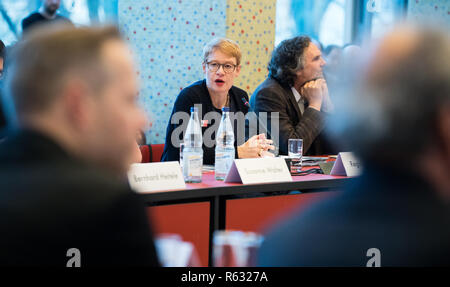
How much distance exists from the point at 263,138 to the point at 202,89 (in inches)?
22.4

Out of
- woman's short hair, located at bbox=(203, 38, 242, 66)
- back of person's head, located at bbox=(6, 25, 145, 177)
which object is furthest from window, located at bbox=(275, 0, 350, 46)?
back of person's head, located at bbox=(6, 25, 145, 177)

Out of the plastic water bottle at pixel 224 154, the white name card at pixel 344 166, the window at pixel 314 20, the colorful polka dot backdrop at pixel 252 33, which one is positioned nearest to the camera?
the plastic water bottle at pixel 224 154

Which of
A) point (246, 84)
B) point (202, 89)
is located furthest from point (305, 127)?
point (246, 84)

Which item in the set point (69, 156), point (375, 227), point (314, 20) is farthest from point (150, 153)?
point (314, 20)

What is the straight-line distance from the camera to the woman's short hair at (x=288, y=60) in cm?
312

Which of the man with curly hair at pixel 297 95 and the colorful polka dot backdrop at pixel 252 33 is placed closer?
the man with curly hair at pixel 297 95

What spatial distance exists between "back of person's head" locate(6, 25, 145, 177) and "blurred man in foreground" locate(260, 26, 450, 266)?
0.31 meters

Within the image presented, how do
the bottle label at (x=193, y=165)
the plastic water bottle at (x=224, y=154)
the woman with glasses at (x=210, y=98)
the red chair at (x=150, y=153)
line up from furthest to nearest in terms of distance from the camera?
the red chair at (x=150, y=153) < the woman with glasses at (x=210, y=98) < the plastic water bottle at (x=224, y=154) < the bottle label at (x=193, y=165)

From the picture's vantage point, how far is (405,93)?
61 cm

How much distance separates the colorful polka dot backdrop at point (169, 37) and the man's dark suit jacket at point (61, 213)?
11.7 feet

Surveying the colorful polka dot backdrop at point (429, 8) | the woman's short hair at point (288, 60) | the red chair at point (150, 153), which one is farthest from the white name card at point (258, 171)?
the colorful polka dot backdrop at point (429, 8)

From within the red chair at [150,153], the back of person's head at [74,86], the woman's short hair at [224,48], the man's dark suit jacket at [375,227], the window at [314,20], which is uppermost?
the window at [314,20]

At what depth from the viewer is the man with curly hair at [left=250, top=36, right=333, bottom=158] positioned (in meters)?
2.93

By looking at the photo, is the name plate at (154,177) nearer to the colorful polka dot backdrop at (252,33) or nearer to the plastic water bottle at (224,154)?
the plastic water bottle at (224,154)
